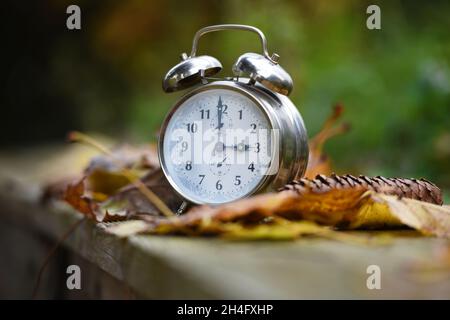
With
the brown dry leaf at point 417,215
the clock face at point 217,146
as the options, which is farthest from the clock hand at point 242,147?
the brown dry leaf at point 417,215

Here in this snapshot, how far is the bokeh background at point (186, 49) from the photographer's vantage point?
5246mm

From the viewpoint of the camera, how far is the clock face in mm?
1563

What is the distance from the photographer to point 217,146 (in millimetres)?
1608

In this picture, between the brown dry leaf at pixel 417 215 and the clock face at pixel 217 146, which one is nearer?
the brown dry leaf at pixel 417 215

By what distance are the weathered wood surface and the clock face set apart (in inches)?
9.1

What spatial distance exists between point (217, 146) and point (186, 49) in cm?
490

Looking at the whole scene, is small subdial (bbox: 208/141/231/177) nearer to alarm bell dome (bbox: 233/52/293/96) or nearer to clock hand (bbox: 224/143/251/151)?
clock hand (bbox: 224/143/251/151)

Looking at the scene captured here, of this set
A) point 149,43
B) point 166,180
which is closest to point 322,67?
point 149,43

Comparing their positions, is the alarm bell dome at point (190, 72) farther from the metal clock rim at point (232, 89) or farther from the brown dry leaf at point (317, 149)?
the brown dry leaf at point (317, 149)

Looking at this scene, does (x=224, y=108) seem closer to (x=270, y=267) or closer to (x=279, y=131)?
(x=279, y=131)

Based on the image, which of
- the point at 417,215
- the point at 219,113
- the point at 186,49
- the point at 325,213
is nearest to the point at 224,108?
the point at 219,113

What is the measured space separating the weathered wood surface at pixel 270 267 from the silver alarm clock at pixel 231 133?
246mm
